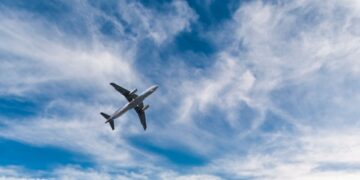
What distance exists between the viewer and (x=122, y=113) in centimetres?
18950

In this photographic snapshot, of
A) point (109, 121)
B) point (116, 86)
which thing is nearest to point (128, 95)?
point (116, 86)

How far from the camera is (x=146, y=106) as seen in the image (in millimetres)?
199625

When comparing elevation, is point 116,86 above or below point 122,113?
above

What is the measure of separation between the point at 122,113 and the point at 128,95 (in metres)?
10.6

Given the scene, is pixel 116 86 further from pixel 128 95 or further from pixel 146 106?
pixel 146 106

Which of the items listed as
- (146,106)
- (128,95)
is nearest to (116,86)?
(128,95)

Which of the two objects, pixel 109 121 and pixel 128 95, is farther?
pixel 109 121

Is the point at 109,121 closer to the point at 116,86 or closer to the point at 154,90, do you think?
the point at 116,86

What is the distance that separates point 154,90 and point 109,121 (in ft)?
115

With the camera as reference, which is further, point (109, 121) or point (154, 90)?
point (109, 121)

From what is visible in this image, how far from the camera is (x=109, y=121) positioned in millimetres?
198750

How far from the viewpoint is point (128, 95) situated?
186500mm

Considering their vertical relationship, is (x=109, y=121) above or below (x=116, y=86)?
below

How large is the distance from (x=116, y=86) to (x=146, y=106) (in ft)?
69.6
